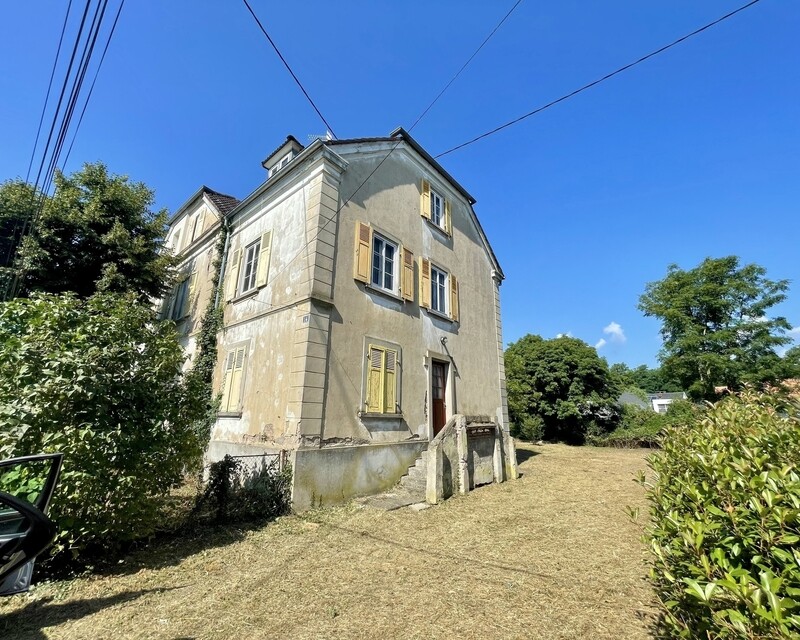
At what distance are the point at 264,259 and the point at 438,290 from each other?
5.45m

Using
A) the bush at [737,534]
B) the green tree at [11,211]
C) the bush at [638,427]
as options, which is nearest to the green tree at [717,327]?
the bush at [638,427]

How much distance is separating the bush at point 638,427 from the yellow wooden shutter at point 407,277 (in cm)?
1850

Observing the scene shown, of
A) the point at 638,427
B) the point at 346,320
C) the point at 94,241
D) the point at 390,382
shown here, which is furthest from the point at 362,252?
the point at 638,427

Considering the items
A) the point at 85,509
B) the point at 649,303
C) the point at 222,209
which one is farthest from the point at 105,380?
the point at 649,303

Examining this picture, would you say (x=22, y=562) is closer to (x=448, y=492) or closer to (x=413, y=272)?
(x=448, y=492)

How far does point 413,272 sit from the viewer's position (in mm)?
11109

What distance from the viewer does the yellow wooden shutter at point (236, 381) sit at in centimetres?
940

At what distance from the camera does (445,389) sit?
1148 cm

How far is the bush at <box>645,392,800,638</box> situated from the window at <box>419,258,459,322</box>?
338 inches

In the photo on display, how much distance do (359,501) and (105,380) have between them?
17.4ft

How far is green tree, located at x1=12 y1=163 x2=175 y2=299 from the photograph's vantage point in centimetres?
1184

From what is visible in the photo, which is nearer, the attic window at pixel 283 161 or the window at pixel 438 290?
the window at pixel 438 290

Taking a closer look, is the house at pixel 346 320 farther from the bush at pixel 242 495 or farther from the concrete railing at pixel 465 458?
the bush at pixel 242 495

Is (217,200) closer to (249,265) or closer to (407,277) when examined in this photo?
(249,265)
